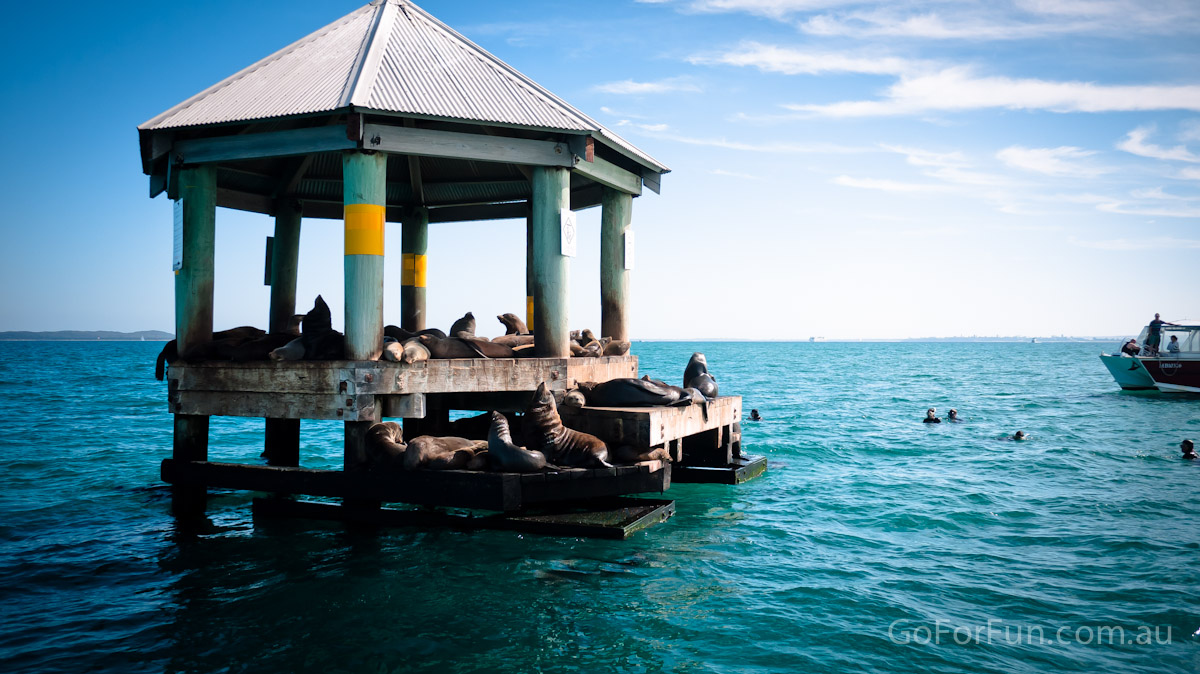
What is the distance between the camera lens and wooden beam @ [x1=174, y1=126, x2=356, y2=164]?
1179 cm

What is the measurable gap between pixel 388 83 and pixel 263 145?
216 centimetres

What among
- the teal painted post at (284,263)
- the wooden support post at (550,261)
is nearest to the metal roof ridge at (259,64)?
the teal painted post at (284,263)

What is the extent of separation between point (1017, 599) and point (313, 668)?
307 inches

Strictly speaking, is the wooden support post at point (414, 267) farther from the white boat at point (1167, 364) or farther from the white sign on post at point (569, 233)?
the white boat at point (1167, 364)

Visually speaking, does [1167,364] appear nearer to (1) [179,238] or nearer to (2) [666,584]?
(2) [666,584]

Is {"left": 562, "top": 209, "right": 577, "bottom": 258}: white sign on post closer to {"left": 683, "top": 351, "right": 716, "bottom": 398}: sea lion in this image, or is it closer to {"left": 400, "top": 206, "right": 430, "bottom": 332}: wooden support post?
{"left": 683, "top": 351, "right": 716, "bottom": 398}: sea lion

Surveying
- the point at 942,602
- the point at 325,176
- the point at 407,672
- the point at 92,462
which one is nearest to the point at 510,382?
the point at 407,672

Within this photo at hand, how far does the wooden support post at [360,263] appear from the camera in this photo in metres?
11.5

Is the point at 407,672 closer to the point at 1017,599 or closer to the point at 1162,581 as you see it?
the point at 1017,599

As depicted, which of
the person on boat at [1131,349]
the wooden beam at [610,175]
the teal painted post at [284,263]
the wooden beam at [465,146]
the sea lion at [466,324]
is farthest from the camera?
the person on boat at [1131,349]

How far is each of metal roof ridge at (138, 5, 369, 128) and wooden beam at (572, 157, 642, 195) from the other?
582cm

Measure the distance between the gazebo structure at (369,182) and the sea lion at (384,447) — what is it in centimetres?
19

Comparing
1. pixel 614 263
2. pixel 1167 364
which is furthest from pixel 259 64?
A: pixel 1167 364

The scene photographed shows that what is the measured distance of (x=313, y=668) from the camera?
285 inches
